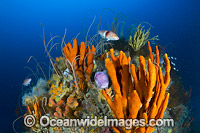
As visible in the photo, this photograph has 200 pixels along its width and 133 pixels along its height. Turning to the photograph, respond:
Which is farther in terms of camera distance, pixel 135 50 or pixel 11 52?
pixel 11 52

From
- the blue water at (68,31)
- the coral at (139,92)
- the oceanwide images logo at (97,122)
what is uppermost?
the blue water at (68,31)

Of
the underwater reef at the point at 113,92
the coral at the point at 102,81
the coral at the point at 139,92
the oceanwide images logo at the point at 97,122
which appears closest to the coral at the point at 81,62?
the underwater reef at the point at 113,92

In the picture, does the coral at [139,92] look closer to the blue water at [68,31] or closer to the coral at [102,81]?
the coral at [102,81]

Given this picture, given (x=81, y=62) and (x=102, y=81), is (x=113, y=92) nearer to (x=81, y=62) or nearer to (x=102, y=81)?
(x=102, y=81)

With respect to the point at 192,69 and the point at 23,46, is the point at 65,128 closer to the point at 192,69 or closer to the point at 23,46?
the point at 192,69

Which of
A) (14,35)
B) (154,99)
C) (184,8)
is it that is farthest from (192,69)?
(14,35)

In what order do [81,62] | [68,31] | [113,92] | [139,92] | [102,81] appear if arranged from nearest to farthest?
[139,92], [102,81], [113,92], [81,62], [68,31]

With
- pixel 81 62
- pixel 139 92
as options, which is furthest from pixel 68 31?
pixel 139 92

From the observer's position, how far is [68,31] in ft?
220

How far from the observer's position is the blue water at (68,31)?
1948 centimetres

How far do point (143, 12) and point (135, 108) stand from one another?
8631cm

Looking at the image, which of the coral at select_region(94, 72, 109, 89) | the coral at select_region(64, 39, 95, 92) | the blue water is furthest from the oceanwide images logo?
the blue water

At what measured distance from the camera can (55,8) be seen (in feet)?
308

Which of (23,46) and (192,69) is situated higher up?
(23,46)
